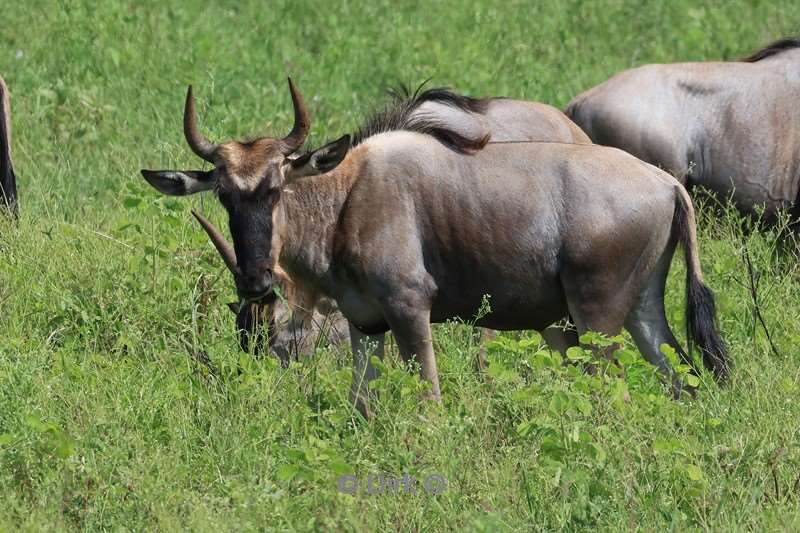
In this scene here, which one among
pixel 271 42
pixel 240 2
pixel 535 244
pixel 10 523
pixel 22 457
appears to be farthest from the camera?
pixel 240 2

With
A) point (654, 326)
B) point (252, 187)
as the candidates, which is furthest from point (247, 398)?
point (654, 326)

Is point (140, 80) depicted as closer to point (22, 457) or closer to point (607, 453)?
point (22, 457)

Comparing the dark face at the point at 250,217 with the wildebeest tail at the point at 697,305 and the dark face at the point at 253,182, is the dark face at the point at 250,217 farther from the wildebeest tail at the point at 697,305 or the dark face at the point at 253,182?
the wildebeest tail at the point at 697,305

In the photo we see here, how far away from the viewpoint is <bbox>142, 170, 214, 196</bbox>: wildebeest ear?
6.30 metres

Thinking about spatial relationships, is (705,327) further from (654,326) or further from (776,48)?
(776,48)

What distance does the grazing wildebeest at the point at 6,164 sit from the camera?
842cm

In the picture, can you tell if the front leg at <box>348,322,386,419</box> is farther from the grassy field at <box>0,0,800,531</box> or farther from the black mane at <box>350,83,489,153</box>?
the black mane at <box>350,83,489,153</box>

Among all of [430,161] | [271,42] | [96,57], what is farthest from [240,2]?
[430,161]

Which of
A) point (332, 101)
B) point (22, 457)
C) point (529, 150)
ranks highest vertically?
point (529, 150)

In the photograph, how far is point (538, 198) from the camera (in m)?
6.40

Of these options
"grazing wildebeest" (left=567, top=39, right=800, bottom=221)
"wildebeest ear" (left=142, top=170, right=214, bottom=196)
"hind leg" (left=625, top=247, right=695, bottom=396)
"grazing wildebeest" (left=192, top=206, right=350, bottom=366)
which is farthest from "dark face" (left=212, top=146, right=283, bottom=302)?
"grazing wildebeest" (left=567, top=39, right=800, bottom=221)

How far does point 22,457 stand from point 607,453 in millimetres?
2166

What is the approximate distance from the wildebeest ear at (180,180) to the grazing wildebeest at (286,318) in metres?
0.38

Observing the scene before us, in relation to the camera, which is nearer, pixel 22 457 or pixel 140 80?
pixel 22 457
